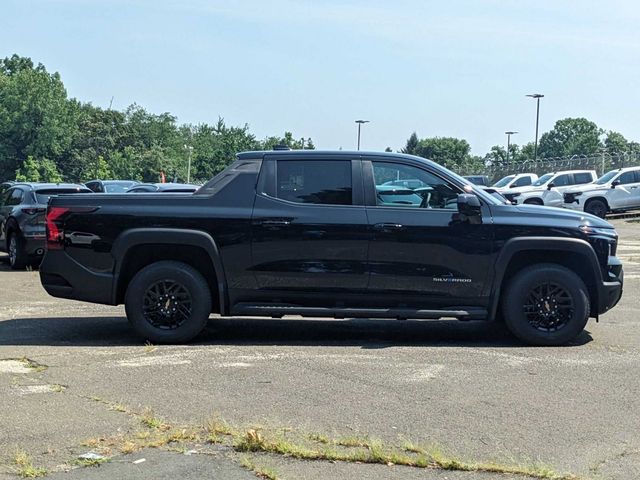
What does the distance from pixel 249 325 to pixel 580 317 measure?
355 cm

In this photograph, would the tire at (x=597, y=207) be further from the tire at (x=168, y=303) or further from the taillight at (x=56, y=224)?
the taillight at (x=56, y=224)

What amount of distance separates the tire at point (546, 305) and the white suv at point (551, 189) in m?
22.8

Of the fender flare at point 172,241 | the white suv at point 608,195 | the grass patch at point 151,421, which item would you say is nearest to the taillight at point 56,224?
the fender flare at point 172,241

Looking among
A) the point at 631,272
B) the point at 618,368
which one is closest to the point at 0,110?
the point at 631,272

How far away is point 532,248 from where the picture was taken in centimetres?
820

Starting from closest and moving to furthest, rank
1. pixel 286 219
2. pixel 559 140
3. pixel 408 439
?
pixel 408 439, pixel 286 219, pixel 559 140

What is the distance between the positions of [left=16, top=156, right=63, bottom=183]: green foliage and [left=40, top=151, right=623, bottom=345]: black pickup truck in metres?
70.5

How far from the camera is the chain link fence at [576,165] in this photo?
46.5 meters

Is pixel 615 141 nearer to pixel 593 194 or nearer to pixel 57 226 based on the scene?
pixel 593 194

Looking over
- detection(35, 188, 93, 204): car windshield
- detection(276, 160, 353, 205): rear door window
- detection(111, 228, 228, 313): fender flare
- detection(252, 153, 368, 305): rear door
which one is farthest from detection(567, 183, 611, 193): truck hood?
detection(111, 228, 228, 313): fender flare

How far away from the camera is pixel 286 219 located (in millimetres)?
8188

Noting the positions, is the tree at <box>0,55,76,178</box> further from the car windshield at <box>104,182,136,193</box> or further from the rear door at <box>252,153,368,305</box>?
the rear door at <box>252,153,368,305</box>

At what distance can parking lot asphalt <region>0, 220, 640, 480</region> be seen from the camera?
497 centimetres

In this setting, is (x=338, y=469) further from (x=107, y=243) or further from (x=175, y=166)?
(x=175, y=166)
